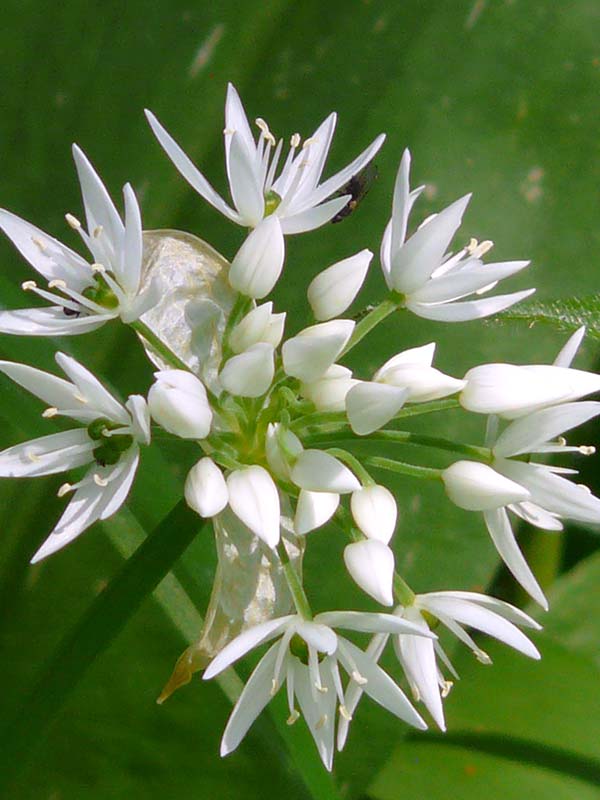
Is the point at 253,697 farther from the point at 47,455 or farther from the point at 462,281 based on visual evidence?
the point at 462,281

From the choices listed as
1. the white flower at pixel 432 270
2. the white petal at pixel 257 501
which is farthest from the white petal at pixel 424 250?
the white petal at pixel 257 501

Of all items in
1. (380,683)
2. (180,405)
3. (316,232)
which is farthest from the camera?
(316,232)

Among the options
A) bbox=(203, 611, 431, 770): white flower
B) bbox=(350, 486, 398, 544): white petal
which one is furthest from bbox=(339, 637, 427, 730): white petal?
bbox=(350, 486, 398, 544): white petal

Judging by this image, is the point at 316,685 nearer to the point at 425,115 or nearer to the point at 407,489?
the point at 407,489

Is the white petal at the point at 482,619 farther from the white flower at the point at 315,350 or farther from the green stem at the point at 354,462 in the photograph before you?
the white flower at the point at 315,350

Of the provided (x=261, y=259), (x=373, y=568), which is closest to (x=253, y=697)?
(x=373, y=568)

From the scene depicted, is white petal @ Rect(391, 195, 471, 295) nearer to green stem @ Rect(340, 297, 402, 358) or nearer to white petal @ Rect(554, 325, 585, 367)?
green stem @ Rect(340, 297, 402, 358)
